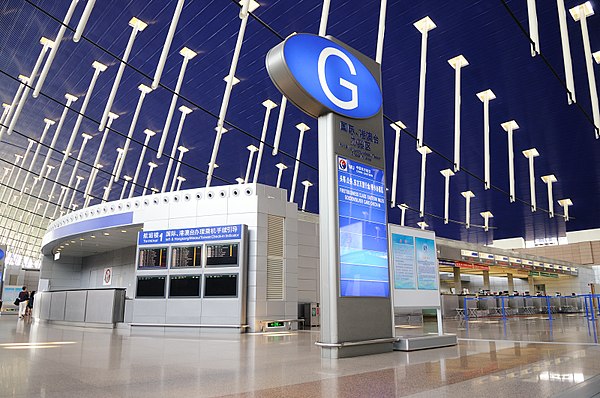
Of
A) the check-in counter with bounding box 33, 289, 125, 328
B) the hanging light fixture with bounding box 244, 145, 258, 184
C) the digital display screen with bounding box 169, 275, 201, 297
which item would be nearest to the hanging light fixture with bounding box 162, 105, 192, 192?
the hanging light fixture with bounding box 244, 145, 258, 184

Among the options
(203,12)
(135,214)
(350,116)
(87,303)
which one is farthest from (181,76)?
(350,116)

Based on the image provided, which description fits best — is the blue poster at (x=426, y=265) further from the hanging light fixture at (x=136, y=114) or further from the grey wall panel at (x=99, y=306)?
the hanging light fixture at (x=136, y=114)

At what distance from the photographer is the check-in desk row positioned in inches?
829

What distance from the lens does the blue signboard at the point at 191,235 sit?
1228cm

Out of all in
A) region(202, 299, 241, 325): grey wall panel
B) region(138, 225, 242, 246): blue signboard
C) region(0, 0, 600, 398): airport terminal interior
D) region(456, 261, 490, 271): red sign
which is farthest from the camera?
region(456, 261, 490, 271): red sign

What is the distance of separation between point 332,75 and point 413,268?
3298 millimetres

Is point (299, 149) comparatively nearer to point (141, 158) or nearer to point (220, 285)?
point (141, 158)

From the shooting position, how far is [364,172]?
6.64m

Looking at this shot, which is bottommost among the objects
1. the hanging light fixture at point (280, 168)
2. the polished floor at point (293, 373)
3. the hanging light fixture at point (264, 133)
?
the polished floor at point (293, 373)

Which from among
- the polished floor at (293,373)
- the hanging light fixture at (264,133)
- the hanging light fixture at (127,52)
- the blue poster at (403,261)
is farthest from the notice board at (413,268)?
the hanging light fixture at (264,133)

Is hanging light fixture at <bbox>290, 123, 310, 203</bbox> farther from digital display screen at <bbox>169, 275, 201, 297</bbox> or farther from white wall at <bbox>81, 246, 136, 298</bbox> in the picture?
digital display screen at <bbox>169, 275, 201, 297</bbox>

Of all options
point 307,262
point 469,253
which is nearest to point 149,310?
point 307,262

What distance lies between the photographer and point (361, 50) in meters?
14.7

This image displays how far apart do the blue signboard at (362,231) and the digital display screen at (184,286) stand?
7182 millimetres
